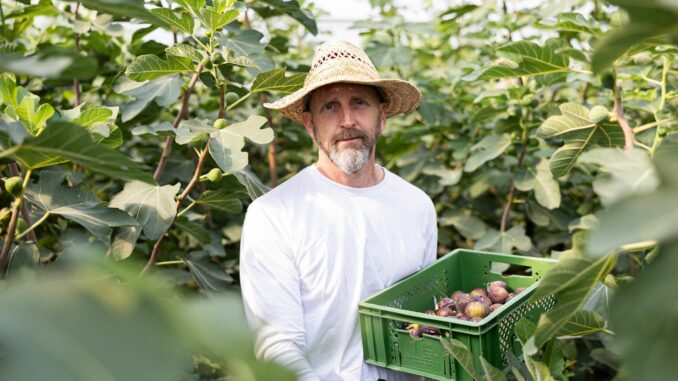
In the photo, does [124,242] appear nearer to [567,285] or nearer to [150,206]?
[150,206]

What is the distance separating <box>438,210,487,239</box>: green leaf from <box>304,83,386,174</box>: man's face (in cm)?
89

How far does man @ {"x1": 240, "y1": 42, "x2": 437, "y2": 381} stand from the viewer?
6.50 feet

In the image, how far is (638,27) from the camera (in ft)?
1.92

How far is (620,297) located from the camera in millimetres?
591

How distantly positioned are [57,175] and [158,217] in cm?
31

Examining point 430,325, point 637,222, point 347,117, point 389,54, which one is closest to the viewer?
point 637,222

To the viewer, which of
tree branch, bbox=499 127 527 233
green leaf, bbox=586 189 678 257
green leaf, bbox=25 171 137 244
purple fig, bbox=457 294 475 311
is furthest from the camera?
tree branch, bbox=499 127 527 233

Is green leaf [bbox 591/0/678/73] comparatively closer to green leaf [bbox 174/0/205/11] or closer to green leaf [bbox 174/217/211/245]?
green leaf [bbox 174/0/205/11]

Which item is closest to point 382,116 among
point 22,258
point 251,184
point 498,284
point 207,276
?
Answer: point 251,184

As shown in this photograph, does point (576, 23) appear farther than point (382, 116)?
No

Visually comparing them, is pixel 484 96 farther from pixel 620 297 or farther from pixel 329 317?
pixel 620 297

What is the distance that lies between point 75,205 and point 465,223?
6.30 feet

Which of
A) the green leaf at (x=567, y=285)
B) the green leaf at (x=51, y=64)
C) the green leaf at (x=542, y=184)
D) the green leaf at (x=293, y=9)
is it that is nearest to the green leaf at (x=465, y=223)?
the green leaf at (x=542, y=184)

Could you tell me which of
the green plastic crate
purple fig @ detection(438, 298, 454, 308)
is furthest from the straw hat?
purple fig @ detection(438, 298, 454, 308)
